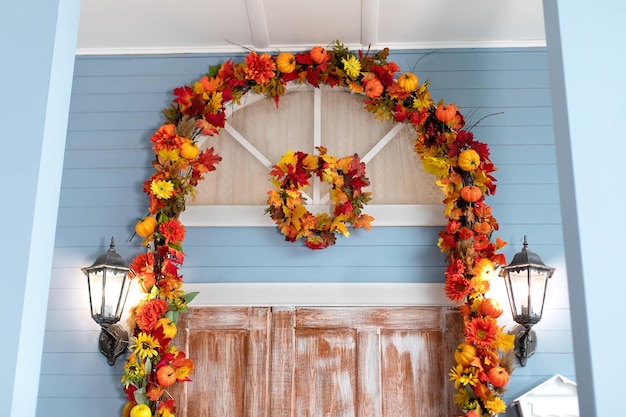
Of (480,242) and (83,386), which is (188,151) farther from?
(480,242)

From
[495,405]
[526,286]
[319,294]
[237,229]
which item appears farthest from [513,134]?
[237,229]

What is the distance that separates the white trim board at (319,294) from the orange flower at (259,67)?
1195 millimetres

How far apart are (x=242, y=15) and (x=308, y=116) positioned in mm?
709

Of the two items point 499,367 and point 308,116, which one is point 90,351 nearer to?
point 308,116

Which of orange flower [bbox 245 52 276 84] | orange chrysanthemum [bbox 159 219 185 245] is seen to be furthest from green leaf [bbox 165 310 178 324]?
orange flower [bbox 245 52 276 84]

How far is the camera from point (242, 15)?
4023mm

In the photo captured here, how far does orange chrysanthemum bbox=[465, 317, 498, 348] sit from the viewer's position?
3.52 meters

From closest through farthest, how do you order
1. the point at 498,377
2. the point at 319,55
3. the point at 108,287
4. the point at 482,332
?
the point at 498,377 < the point at 482,332 < the point at 108,287 < the point at 319,55

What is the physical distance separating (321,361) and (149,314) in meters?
0.97

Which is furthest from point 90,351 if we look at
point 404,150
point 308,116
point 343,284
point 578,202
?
point 578,202

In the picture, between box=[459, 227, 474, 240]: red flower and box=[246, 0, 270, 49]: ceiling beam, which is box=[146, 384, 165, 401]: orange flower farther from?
box=[246, 0, 270, 49]: ceiling beam

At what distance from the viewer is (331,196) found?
3.98 metres

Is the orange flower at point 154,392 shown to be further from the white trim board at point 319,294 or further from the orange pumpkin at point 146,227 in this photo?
the orange pumpkin at point 146,227

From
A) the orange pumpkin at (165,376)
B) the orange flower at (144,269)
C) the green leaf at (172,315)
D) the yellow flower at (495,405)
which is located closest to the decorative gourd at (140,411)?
the orange pumpkin at (165,376)
